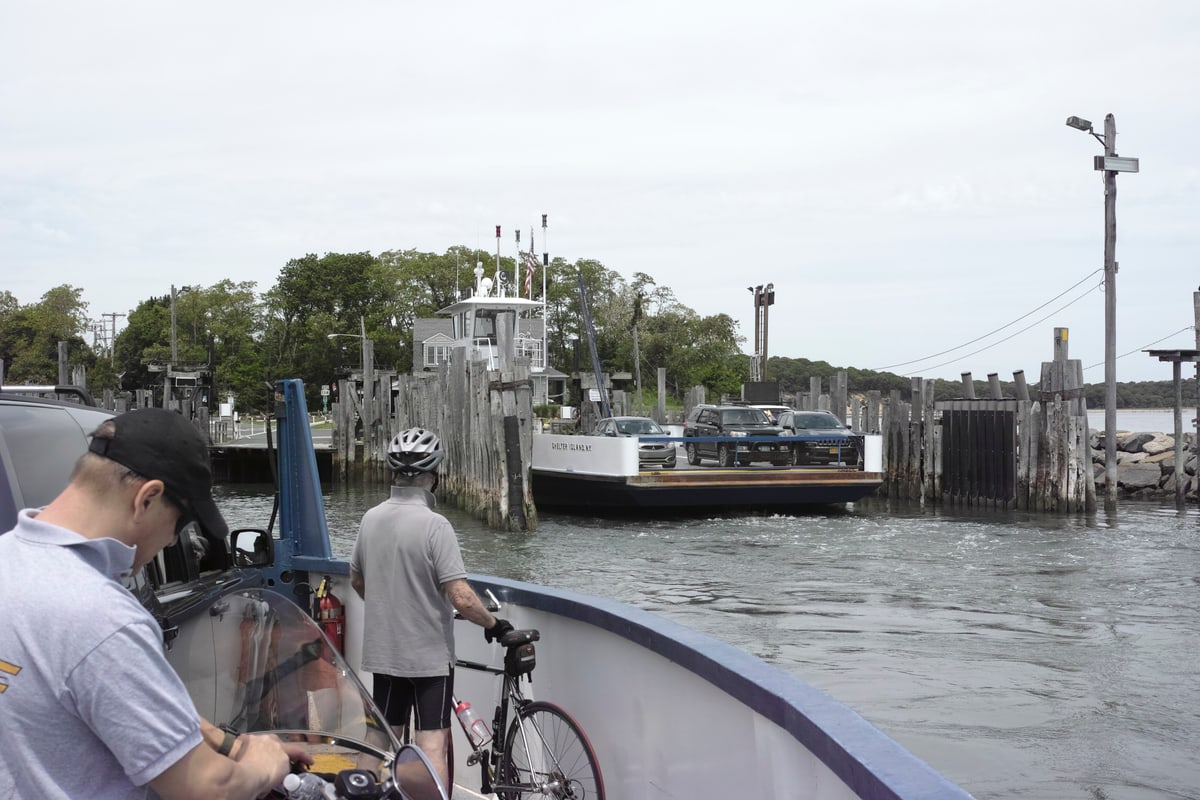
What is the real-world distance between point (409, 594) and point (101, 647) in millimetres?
2794

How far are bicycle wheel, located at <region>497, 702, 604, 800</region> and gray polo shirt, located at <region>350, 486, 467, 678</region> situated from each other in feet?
1.31

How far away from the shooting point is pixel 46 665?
1.75m

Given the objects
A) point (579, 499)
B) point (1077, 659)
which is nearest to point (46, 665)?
point (1077, 659)

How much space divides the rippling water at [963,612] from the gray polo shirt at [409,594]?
5.34 meters

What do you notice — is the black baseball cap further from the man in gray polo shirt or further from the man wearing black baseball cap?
the man in gray polo shirt

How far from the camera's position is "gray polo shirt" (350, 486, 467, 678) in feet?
14.8

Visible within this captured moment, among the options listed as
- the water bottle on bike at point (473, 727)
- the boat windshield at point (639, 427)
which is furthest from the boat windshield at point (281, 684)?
the boat windshield at point (639, 427)

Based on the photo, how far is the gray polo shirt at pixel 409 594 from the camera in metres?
4.51

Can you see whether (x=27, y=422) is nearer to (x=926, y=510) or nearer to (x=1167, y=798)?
(x=1167, y=798)

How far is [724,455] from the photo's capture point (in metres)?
29.1

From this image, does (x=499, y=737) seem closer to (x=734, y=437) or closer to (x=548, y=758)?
(x=548, y=758)

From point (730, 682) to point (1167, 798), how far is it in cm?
666

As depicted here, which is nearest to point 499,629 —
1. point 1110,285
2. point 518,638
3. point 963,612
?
point 518,638

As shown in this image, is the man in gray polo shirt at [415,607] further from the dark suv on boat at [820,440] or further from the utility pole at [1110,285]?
the utility pole at [1110,285]
